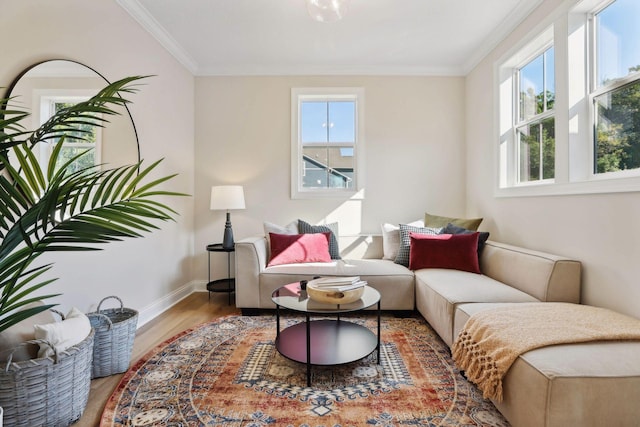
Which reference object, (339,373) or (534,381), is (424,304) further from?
(534,381)

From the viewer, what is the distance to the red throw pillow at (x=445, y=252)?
102 inches

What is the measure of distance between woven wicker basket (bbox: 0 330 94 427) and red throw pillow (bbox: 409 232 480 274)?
2346 millimetres

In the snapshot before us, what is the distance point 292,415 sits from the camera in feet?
4.86

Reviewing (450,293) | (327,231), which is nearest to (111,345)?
(327,231)

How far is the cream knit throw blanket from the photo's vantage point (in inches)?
51.9

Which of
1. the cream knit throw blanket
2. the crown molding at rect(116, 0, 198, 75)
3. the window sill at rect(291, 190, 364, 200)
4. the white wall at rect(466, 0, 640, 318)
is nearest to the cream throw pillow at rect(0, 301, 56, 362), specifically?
the cream knit throw blanket

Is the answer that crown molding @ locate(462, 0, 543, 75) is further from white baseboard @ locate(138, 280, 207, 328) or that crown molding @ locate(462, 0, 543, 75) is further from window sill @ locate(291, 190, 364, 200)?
white baseboard @ locate(138, 280, 207, 328)

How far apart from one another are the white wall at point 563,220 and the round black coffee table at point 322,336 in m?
1.33

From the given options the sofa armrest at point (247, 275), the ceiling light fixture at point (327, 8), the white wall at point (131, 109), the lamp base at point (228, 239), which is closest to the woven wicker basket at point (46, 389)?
the white wall at point (131, 109)

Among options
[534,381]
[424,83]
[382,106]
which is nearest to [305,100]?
[382,106]

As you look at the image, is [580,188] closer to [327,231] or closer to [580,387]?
[580,387]

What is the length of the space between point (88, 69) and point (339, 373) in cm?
248

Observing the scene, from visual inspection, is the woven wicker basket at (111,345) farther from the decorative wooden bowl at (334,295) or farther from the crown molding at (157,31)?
the crown molding at (157,31)

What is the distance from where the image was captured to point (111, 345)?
1.80 m
